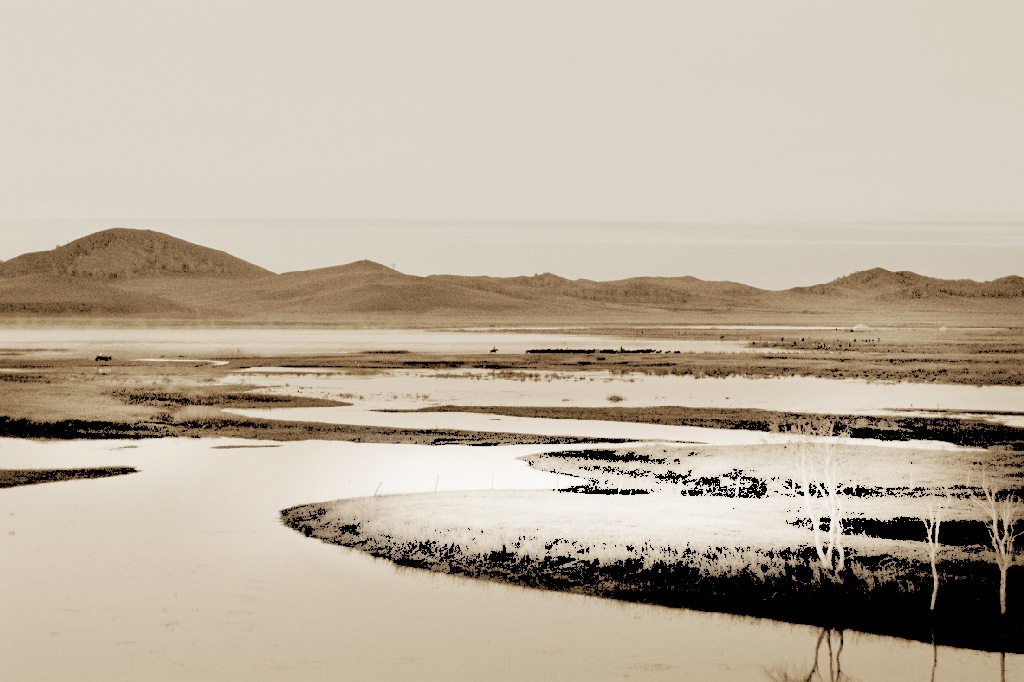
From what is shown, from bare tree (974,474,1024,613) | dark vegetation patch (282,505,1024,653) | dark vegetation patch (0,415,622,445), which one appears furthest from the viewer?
dark vegetation patch (0,415,622,445)

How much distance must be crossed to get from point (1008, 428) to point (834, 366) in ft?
99.5

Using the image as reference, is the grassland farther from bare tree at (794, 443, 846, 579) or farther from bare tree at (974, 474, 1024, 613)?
bare tree at (974, 474, 1024, 613)

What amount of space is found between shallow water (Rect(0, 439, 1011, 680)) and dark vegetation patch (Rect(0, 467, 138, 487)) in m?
3.17

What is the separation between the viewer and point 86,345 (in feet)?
274

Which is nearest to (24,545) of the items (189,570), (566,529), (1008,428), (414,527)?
(189,570)

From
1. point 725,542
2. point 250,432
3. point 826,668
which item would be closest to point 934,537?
point 725,542

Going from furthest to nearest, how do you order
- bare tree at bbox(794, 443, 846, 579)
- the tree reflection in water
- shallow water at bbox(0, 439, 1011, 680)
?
bare tree at bbox(794, 443, 846, 579), shallow water at bbox(0, 439, 1011, 680), the tree reflection in water

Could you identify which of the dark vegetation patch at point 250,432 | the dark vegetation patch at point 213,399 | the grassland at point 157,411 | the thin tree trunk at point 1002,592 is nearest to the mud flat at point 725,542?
the thin tree trunk at point 1002,592

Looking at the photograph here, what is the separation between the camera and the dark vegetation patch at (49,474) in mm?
22812

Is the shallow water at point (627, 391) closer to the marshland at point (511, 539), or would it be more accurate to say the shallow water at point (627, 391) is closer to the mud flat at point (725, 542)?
the marshland at point (511, 539)

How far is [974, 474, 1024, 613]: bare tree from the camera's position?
13.0 m

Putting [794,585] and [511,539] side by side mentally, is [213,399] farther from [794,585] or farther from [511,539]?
[794,585]

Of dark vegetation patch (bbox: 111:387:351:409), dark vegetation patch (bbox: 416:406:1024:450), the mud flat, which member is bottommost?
the mud flat

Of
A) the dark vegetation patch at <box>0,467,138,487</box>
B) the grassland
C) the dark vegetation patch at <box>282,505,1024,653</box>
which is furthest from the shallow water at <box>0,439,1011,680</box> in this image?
the grassland
